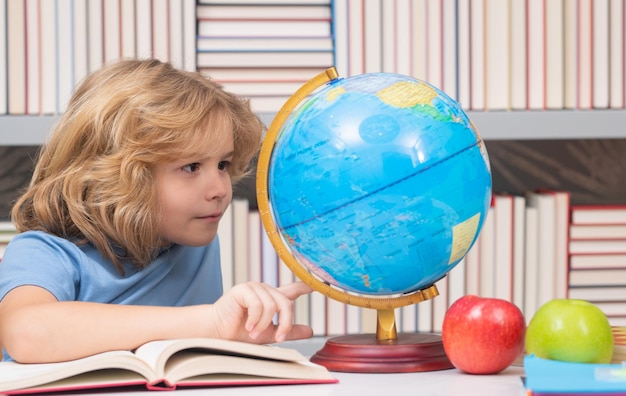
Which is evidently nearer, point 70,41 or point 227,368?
point 227,368

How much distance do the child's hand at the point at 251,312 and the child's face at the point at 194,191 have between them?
1.01 ft

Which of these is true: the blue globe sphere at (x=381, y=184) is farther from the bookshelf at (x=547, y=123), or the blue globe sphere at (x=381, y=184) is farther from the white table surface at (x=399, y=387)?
the bookshelf at (x=547, y=123)

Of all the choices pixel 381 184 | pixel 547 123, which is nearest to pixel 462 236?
pixel 381 184

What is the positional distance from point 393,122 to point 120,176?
0.49 m

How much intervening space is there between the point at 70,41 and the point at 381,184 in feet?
3.72

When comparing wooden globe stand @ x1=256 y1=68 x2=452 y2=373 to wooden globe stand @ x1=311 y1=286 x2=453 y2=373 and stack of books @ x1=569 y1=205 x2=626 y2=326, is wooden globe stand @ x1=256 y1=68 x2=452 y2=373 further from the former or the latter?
stack of books @ x1=569 y1=205 x2=626 y2=326

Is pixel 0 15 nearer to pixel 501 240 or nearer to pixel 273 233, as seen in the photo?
pixel 273 233

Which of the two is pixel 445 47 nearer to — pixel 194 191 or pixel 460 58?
pixel 460 58

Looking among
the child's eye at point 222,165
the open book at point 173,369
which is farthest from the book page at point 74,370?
the child's eye at point 222,165

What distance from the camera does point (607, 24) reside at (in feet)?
6.99

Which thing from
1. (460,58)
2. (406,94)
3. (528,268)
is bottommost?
(528,268)

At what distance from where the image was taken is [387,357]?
1186 millimetres

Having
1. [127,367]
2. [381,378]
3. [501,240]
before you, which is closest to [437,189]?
[381,378]

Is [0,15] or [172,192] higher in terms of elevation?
[0,15]
